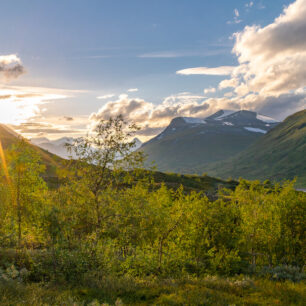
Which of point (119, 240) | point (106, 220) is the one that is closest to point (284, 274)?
point (119, 240)

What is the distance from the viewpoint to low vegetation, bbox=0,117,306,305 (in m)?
15.1

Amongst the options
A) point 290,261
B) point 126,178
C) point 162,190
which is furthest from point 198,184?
point 126,178

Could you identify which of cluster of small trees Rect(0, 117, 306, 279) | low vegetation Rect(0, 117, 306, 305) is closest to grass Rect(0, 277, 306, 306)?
low vegetation Rect(0, 117, 306, 305)

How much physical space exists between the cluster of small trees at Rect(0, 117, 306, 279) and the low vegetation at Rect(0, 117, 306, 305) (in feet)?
0.28

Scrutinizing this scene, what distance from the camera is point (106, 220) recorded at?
63.8ft

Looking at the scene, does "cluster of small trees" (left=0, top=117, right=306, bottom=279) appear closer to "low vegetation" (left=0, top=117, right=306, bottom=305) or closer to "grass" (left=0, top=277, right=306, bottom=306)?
"low vegetation" (left=0, top=117, right=306, bottom=305)

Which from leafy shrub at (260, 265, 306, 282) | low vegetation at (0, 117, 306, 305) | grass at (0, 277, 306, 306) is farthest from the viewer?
leafy shrub at (260, 265, 306, 282)

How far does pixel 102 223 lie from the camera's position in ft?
63.6

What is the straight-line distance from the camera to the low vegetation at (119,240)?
1506cm

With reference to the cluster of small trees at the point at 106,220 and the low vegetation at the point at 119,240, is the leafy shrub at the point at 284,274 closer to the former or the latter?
the low vegetation at the point at 119,240

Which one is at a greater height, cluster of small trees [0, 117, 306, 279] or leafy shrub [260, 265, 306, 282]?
cluster of small trees [0, 117, 306, 279]

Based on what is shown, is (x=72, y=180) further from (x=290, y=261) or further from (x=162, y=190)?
(x=290, y=261)

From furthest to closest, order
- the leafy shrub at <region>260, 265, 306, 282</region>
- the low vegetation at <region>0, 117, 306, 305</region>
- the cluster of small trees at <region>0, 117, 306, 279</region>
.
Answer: the leafy shrub at <region>260, 265, 306, 282</region> → the cluster of small trees at <region>0, 117, 306, 279</region> → the low vegetation at <region>0, 117, 306, 305</region>

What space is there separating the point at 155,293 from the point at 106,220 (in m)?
6.38
